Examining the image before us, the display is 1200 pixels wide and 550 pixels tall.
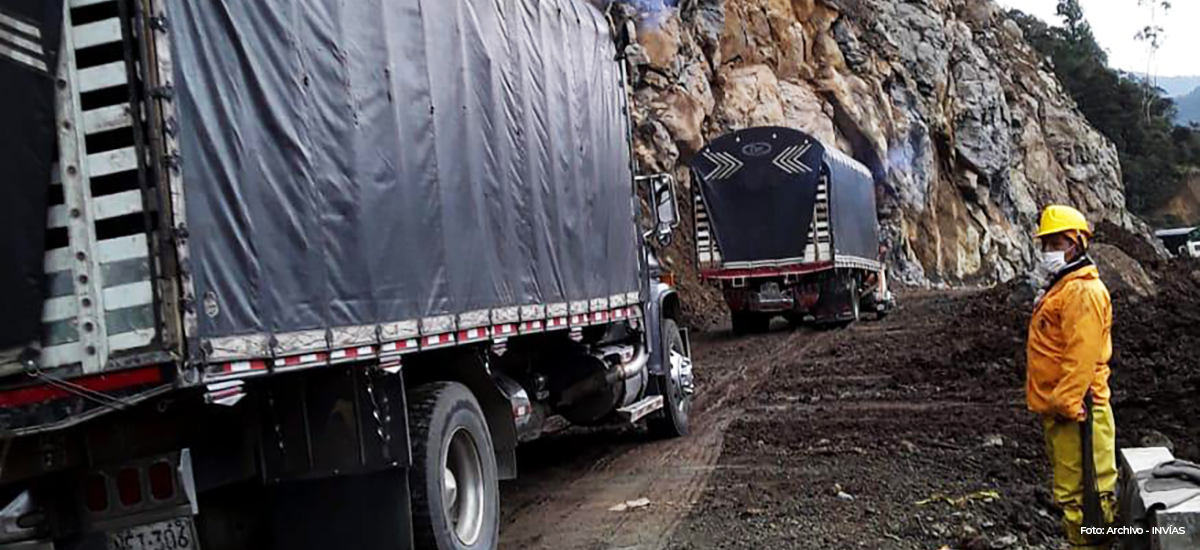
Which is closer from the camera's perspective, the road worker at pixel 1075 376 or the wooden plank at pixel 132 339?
the wooden plank at pixel 132 339

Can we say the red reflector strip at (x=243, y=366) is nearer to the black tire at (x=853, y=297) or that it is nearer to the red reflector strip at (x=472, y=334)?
the red reflector strip at (x=472, y=334)

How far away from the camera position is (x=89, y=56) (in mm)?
4199

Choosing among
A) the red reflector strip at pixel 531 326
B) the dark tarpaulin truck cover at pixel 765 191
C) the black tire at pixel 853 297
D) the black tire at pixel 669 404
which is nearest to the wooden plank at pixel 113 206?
the red reflector strip at pixel 531 326

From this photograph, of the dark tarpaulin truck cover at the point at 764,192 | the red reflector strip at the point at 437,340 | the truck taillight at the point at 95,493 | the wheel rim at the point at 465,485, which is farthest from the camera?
the dark tarpaulin truck cover at the point at 764,192

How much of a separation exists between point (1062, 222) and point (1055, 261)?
0.20 metres

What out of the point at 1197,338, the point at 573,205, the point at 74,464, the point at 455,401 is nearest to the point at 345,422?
the point at 455,401

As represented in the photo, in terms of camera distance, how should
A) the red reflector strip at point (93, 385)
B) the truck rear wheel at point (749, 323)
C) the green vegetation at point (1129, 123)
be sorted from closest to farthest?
the red reflector strip at point (93, 385) < the truck rear wheel at point (749, 323) < the green vegetation at point (1129, 123)

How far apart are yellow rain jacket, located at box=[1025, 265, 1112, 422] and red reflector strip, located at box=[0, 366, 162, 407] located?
4201 mm

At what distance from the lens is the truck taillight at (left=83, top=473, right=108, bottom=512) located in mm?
4531

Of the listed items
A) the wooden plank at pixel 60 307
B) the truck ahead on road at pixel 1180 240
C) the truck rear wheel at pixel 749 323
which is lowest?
the truck ahead on road at pixel 1180 240

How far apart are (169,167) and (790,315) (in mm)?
18949

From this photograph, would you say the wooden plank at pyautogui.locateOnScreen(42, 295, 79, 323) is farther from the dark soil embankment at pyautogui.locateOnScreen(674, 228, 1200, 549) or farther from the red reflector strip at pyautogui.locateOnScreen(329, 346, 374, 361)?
the dark soil embankment at pyautogui.locateOnScreen(674, 228, 1200, 549)

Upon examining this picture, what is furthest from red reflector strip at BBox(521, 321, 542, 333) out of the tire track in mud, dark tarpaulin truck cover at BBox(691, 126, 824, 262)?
dark tarpaulin truck cover at BBox(691, 126, 824, 262)

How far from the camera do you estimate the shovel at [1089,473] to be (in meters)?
5.77
